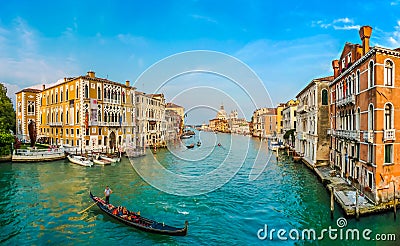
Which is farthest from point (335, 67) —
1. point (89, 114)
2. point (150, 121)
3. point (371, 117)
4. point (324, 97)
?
point (150, 121)

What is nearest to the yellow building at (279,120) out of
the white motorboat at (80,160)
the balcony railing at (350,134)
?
the balcony railing at (350,134)

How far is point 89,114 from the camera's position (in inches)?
1147

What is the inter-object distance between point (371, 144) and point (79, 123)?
26.5m

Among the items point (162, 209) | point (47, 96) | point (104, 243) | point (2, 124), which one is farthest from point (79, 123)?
point (104, 243)

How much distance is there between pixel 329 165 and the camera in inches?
821

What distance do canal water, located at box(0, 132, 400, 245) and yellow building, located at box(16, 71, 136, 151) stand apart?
7.99 m

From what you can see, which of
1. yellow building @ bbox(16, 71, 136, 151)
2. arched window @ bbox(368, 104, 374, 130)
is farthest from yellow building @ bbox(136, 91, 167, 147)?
arched window @ bbox(368, 104, 374, 130)

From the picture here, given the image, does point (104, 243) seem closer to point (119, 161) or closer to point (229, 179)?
point (229, 179)

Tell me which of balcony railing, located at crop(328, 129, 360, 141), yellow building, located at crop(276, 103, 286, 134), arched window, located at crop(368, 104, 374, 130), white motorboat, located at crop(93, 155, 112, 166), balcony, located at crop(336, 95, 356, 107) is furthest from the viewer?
yellow building, located at crop(276, 103, 286, 134)

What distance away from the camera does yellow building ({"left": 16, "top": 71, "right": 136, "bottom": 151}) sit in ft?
95.1

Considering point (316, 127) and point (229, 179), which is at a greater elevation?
point (316, 127)

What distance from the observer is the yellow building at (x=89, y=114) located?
2900cm

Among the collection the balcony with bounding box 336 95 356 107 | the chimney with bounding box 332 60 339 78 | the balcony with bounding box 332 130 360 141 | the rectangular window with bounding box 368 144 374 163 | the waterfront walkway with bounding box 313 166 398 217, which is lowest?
the waterfront walkway with bounding box 313 166 398 217

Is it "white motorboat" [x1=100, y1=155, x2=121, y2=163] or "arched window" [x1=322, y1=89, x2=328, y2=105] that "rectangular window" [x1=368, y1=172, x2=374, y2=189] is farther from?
"white motorboat" [x1=100, y1=155, x2=121, y2=163]
